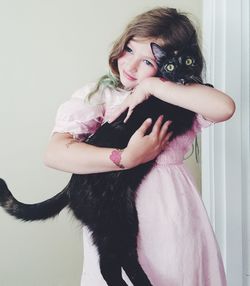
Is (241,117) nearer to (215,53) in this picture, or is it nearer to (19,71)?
(215,53)

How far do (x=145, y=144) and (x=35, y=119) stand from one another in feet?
1.79

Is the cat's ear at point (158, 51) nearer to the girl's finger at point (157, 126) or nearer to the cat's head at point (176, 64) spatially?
the cat's head at point (176, 64)

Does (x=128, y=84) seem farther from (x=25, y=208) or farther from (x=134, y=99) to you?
(x=25, y=208)

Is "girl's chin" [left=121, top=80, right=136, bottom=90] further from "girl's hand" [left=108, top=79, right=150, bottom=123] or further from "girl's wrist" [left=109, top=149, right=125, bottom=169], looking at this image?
"girl's wrist" [left=109, top=149, right=125, bottom=169]

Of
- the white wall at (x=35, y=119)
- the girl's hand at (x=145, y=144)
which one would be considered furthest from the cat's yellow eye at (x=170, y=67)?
the white wall at (x=35, y=119)

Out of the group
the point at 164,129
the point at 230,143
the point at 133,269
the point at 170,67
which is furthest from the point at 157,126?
the point at 230,143

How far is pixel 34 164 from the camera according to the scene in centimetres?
110

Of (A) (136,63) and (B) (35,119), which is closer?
(A) (136,63)

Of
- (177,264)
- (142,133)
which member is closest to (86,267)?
(177,264)

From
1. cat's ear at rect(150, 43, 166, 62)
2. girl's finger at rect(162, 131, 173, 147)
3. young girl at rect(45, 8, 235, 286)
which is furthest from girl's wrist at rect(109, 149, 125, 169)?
cat's ear at rect(150, 43, 166, 62)

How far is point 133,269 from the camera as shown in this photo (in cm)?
65

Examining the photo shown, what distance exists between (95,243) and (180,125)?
1.01ft

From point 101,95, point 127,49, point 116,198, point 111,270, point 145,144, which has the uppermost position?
point 127,49

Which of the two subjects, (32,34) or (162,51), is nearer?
(162,51)
